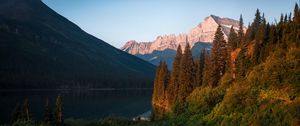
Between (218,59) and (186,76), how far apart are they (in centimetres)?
1453

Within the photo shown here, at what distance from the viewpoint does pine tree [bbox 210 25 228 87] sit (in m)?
A: 98.2

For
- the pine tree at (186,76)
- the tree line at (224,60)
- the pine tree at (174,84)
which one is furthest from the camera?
the pine tree at (174,84)

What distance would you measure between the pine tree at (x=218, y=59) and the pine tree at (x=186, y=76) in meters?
12.0

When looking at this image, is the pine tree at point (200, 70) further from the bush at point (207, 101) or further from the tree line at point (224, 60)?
the bush at point (207, 101)

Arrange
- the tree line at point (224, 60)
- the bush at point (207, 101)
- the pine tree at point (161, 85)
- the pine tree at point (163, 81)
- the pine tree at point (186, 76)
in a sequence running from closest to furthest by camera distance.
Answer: the bush at point (207, 101)
the tree line at point (224, 60)
the pine tree at point (186, 76)
the pine tree at point (161, 85)
the pine tree at point (163, 81)

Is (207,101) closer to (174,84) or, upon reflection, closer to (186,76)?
(186,76)

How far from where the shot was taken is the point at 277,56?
69.2m

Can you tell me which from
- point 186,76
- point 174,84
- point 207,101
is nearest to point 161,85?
point 174,84

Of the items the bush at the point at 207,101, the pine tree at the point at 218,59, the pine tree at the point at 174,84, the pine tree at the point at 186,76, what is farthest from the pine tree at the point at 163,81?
the bush at the point at 207,101

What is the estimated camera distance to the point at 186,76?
4464 inches

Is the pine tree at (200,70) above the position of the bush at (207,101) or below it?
A: above

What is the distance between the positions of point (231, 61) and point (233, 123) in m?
41.3

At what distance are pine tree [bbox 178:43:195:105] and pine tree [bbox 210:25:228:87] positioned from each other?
12.0 meters

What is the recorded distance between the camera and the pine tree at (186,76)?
110250 mm
